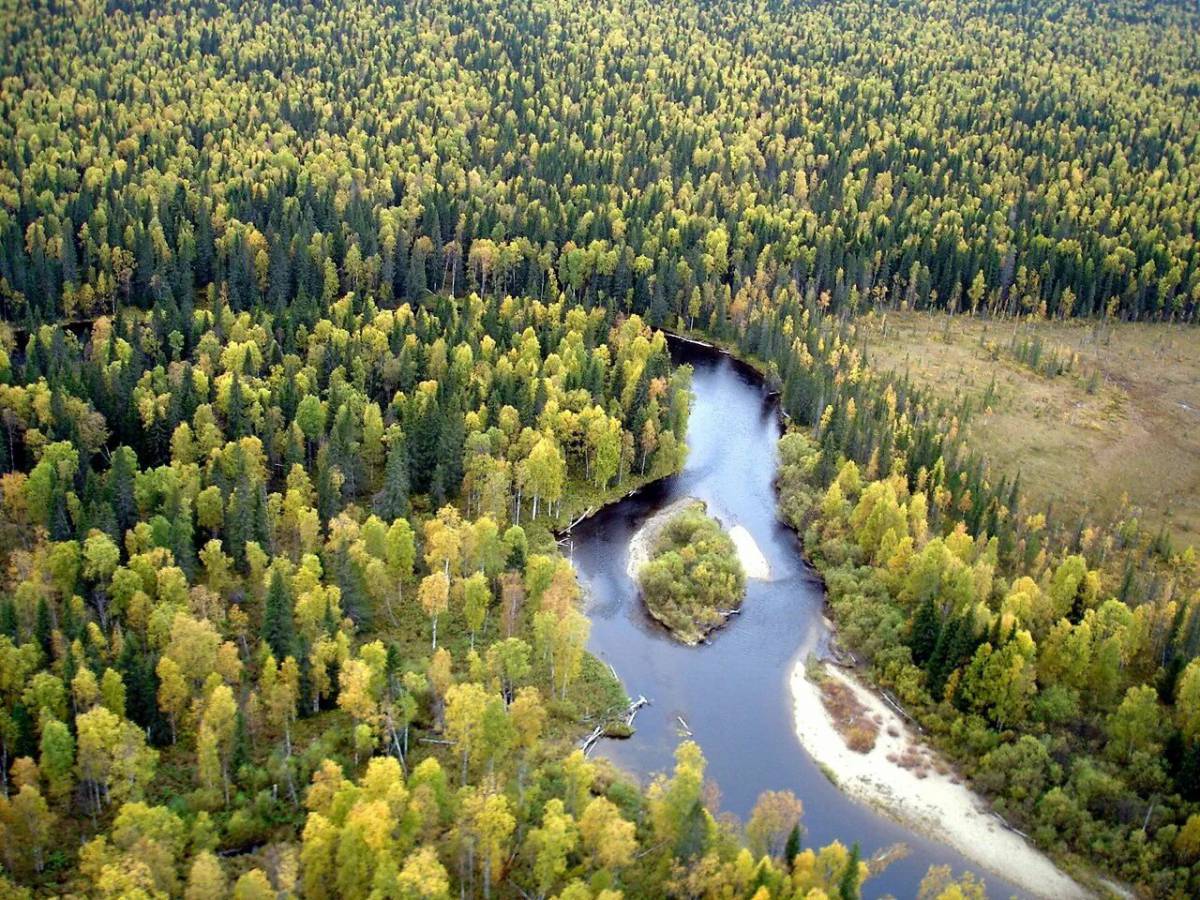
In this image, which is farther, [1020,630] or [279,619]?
[1020,630]

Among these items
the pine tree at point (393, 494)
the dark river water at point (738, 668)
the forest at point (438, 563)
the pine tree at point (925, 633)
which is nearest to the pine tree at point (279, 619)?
the forest at point (438, 563)

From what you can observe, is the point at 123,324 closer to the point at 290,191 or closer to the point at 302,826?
the point at 290,191

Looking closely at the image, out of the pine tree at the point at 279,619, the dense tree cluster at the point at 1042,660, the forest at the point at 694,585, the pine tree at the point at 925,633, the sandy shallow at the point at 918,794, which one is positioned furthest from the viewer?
the forest at the point at 694,585

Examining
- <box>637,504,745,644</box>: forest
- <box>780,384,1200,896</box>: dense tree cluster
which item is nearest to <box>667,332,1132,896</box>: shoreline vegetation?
<box>780,384,1200,896</box>: dense tree cluster

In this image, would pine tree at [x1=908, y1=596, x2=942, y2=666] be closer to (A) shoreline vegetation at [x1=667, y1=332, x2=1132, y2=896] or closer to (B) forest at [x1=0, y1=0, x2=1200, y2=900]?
(B) forest at [x1=0, y1=0, x2=1200, y2=900]

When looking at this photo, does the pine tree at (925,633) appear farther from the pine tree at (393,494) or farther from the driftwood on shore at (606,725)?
the pine tree at (393,494)

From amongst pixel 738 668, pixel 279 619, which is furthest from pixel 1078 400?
pixel 279 619

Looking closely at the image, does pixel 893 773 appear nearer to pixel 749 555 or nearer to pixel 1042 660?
pixel 1042 660
